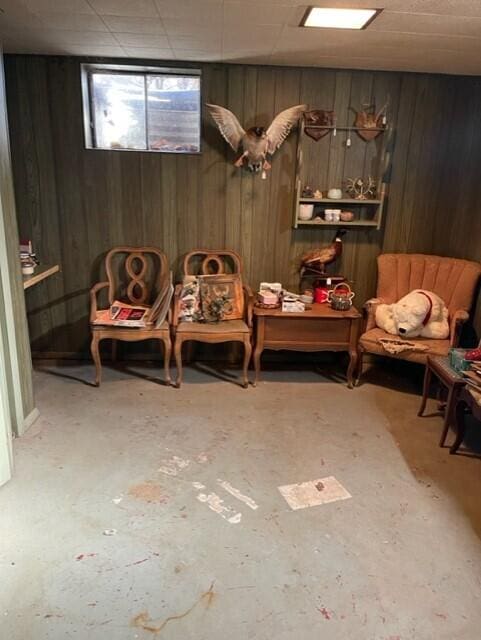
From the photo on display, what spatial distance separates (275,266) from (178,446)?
172 centimetres

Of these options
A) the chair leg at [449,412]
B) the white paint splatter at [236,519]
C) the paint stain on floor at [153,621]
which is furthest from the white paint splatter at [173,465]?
the chair leg at [449,412]

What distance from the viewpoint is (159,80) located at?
354 centimetres

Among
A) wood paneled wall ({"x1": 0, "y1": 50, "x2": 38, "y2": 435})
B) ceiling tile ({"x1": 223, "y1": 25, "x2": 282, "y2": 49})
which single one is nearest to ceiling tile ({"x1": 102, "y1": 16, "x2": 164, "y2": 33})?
ceiling tile ({"x1": 223, "y1": 25, "x2": 282, "y2": 49})

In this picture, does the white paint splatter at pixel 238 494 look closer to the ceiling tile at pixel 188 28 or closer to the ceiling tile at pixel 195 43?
the ceiling tile at pixel 188 28

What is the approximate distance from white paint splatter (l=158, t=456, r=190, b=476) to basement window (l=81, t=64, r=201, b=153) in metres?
2.23

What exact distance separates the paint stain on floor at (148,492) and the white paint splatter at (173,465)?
0.40 ft

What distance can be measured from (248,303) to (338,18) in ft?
6.00

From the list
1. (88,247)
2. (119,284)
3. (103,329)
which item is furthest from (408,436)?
(88,247)

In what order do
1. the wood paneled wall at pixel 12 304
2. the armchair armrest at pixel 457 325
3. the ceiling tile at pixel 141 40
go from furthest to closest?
the armchair armrest at pixel 457 325
the ceiling tile at pixel 141 40
the wood paneled wall at pixel 12 304

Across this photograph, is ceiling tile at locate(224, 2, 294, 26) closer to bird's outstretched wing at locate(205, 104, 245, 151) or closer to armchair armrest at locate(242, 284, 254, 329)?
bird's outstretched wing at locate(205, 104, 245, 151)

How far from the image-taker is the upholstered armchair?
3.23 meters

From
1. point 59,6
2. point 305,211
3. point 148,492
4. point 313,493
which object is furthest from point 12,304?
point 305,211

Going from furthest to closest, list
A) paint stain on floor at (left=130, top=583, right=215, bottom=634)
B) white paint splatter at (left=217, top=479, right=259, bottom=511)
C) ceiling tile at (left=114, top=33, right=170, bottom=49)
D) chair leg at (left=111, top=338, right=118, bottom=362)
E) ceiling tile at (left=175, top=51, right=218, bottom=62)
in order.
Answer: chair leg at (left=111, top=338, right=118, bottom=362), ceiling tile at (left=175, top=51, right=218, bottom=62), ceiling tile at (left=114, top=33, right=170, bottom=49), white paint splatter at (left=217, top=479, right=259, bottom=511), paint stain on floor at (left=130, top=583, right=215, bottom=634)

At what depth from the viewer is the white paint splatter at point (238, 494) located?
7.30 ft
